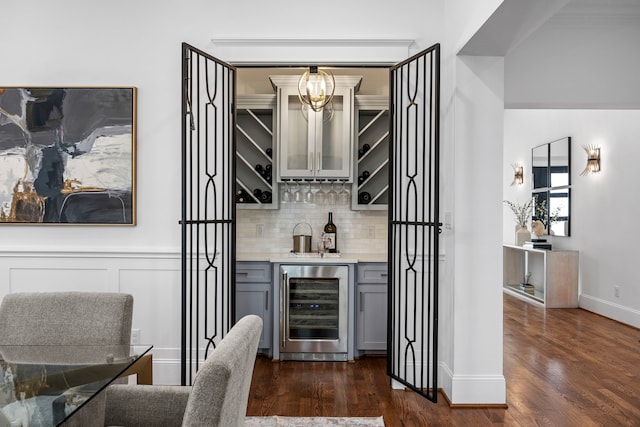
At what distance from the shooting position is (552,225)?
693cm

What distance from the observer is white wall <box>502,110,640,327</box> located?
17.4 ft

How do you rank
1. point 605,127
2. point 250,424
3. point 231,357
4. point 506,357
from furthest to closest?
1. point 605,127
2. point 506,357
3. point 250,424
4. point 231,357

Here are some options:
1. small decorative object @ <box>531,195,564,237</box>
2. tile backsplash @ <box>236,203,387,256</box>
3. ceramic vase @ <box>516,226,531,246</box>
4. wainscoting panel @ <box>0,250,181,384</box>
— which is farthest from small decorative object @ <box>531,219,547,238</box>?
wainscoting panel @ <box>0,250,181,384</box>

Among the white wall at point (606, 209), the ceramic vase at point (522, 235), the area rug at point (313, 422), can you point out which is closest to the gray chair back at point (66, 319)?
the area rug at point (313, 422)

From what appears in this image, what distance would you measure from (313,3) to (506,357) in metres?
3.34

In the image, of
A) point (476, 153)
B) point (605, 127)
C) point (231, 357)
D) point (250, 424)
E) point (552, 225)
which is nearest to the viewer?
Result: point (231, 357)

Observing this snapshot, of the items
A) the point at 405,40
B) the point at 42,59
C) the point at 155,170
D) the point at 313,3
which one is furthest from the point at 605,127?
the point at 42,59

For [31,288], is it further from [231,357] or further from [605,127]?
[605,127]

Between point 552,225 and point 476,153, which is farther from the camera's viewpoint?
point 552,225

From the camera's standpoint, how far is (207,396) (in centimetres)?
102

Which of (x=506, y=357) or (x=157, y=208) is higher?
(x=157, y=208)

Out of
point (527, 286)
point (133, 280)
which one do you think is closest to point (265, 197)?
point (133, 280)

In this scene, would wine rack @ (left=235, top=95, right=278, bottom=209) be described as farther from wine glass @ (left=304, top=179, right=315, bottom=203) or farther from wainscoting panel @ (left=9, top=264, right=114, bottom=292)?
wainscoting panel @ (left=9, top=264, right=114, bottom=292)

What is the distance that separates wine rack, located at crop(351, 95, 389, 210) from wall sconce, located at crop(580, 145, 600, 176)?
304 centimetres
